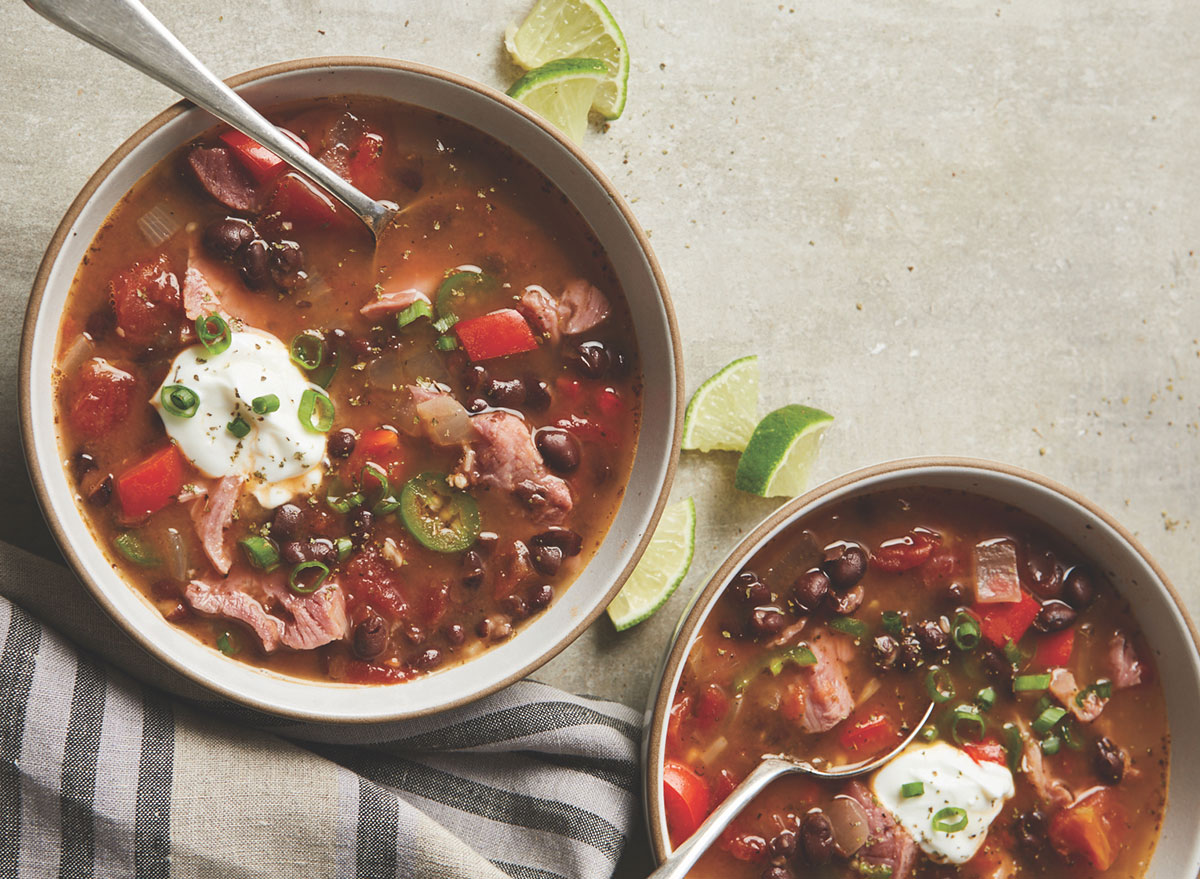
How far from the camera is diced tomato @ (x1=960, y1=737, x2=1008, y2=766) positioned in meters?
3.50

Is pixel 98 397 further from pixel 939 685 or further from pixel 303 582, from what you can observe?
pixel 939 685

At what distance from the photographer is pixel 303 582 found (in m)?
3.17

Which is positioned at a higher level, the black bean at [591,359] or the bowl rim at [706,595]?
the black bean at [591,359]

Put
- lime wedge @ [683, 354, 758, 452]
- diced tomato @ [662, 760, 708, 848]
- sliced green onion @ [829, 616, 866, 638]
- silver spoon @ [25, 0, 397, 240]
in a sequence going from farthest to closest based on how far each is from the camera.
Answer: lime wedge @ [683, 354, 758, 452] < sliced green onion @ [829, 616, 866, 638] < diced tomato @ [662, 760, 708, 848] < silver spoon @ [25, 0, 397, 240]

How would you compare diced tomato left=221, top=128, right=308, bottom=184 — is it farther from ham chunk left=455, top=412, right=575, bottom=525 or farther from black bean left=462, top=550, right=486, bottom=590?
black bean left=462, top=550, right=486, bottom=590

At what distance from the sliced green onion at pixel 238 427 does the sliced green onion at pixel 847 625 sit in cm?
202

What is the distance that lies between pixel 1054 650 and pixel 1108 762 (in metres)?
0.42

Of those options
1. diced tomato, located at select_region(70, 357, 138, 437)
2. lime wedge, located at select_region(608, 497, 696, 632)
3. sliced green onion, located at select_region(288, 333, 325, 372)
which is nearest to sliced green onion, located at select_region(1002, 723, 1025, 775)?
lime wedge, located at select_region(608, 497, 696, 632)

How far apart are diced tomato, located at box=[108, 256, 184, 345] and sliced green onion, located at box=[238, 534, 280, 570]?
67cm

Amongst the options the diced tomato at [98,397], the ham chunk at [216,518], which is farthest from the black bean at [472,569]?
the diced tomato at [98,397]

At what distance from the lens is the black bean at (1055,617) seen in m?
3.45

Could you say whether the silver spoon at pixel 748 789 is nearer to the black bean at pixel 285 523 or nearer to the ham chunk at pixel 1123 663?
the ham chunk at pixel 1123 663

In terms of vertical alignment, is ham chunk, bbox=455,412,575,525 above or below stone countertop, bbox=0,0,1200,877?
below

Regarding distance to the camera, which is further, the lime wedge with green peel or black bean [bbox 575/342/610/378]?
the lime wedge with green peel
